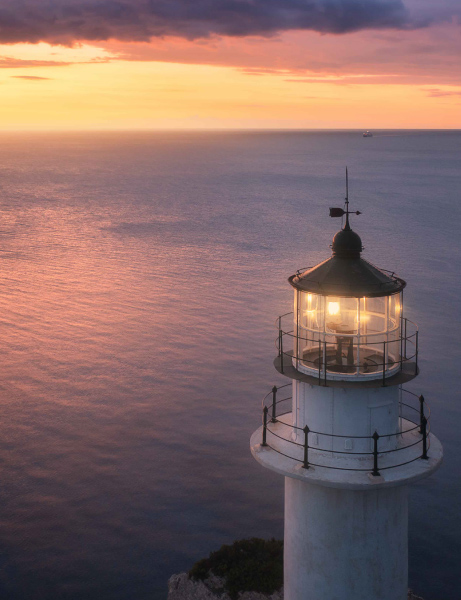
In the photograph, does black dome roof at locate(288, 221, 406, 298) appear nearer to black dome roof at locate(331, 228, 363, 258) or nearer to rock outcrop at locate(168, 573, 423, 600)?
black dome roof at locate(331, 228, 363, 258)

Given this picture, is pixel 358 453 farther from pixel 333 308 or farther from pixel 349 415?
pixel 333 308

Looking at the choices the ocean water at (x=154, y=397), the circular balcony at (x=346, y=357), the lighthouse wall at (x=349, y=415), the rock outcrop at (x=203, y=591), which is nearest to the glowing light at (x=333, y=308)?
the circular balcony at (x=346, y=357)

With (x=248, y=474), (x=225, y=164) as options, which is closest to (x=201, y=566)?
(x=248, y=474)

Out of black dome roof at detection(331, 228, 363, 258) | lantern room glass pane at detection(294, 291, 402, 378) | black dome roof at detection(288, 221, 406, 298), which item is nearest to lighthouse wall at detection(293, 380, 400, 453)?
lantern room glass pane at detection(294, 291, 402, 378)

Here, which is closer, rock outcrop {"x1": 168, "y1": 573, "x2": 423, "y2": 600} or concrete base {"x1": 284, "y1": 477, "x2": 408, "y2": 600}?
concrete base {"x1": 284, "y1": 477, "x2": 408, "y2": 600}

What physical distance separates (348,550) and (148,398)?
19.1 metres

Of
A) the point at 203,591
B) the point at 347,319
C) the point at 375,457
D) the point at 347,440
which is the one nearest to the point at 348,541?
the point at 375,457

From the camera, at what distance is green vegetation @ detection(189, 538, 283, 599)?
1577 centimetres

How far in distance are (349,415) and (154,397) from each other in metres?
19.6

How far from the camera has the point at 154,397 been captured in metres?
27.8

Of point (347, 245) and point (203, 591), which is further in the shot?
point (203, 591)

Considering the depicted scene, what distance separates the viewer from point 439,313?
3834 cm

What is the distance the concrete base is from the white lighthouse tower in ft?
0.05

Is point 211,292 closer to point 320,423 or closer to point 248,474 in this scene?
point 248,474
